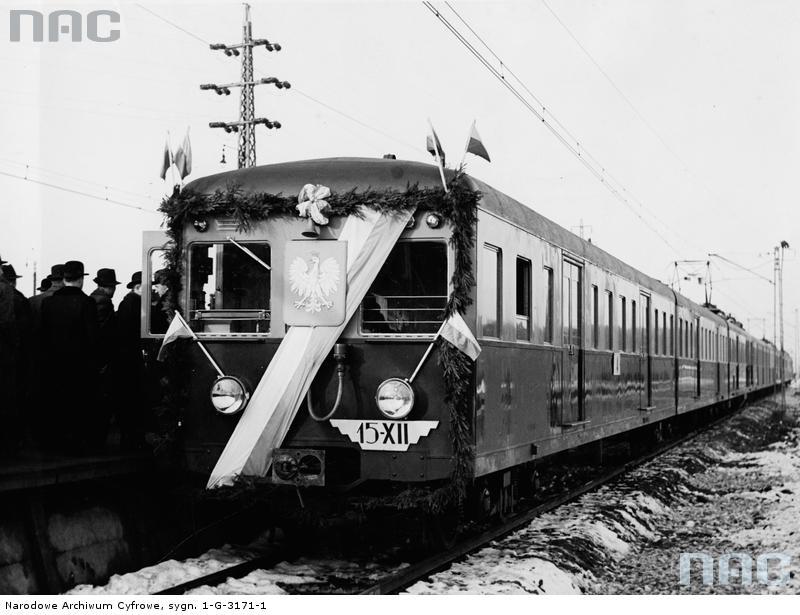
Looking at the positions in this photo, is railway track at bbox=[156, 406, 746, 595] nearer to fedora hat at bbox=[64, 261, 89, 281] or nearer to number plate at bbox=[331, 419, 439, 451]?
number plate at bbox=[331, 419, 439, 451]

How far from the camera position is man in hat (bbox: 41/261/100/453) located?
8.77m

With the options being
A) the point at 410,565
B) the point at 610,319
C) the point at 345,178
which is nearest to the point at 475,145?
the point at 345,178

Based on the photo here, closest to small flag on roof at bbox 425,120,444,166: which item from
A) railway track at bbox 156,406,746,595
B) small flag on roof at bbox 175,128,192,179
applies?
small flag on roof at bbox 175,128,192,179

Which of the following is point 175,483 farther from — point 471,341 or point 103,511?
point 471,341

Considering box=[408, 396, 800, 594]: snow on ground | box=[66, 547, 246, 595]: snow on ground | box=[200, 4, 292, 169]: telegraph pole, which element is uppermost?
box=[200, 4, 292, 169]: telegraph pole

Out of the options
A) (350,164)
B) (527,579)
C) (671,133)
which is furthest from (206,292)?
(671,133)

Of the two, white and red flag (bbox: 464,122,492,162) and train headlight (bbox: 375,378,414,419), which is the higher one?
white and red flag (bbox: 464,122,492,162)

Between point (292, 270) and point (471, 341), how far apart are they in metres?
1.49

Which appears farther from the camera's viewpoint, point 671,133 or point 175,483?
point 671,133

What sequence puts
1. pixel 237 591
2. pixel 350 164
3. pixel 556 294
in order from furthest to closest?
pixel 556 294
pixel 350 164
pixel 237 591

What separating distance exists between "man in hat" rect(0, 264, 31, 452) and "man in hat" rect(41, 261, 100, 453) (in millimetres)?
193

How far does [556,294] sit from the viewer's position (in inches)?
417

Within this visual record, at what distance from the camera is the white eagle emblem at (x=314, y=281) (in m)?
8.00

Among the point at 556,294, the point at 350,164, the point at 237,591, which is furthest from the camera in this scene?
the point at 556,294
